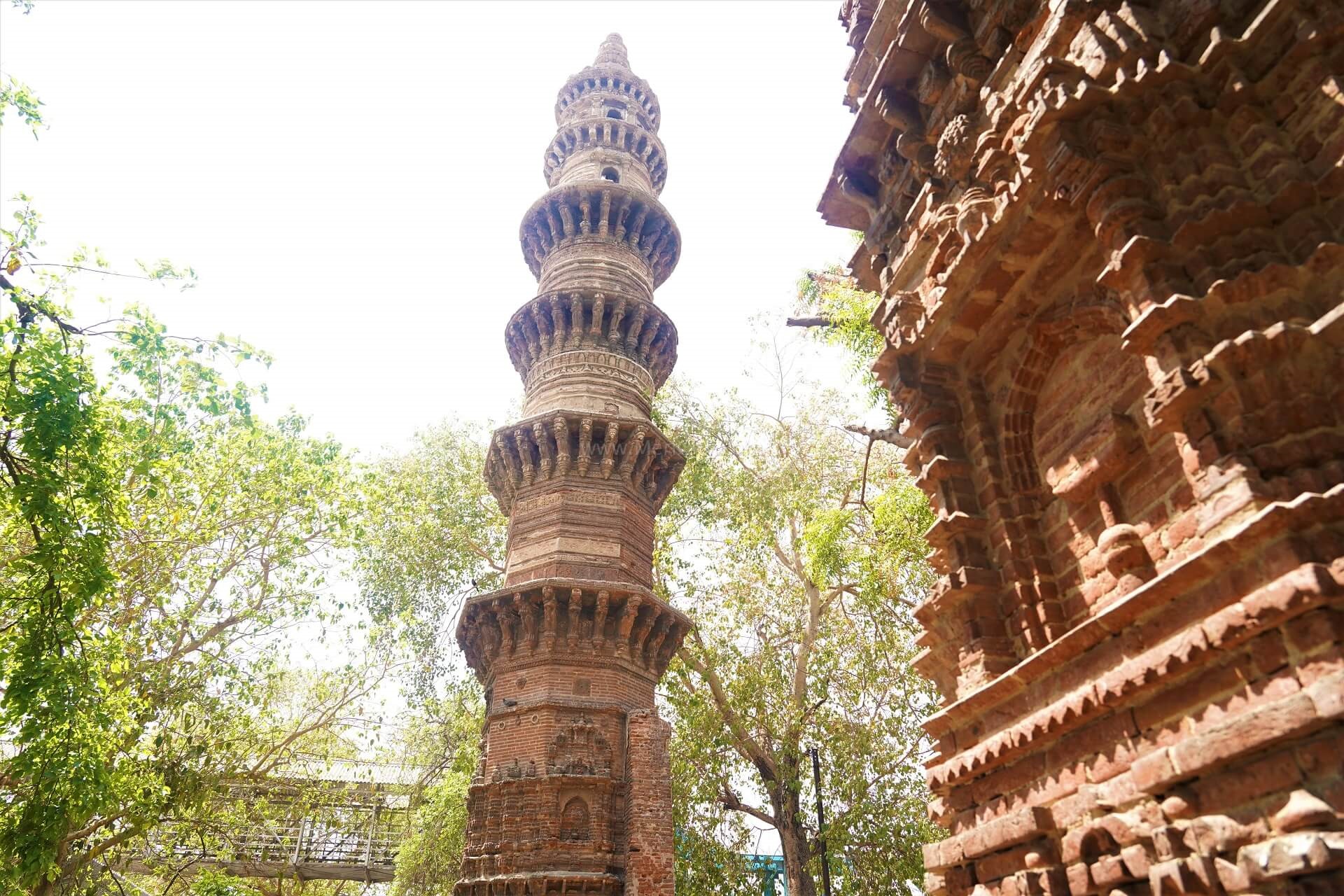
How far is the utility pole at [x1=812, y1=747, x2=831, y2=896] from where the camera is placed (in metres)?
17.3

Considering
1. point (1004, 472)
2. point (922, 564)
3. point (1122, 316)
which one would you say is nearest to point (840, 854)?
point (922, 564)

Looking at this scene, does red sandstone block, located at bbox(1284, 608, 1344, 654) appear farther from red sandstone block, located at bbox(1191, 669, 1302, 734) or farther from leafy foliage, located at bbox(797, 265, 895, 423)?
leafy foliage, located at bbox(797, 265, 895, 423)

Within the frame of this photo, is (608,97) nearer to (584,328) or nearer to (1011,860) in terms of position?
(584,328)

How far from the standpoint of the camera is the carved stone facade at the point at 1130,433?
346 cm

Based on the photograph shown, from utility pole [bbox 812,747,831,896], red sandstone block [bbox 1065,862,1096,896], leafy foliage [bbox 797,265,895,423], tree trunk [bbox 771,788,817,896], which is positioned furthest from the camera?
tree trunk [bbox 771,788,817,896]

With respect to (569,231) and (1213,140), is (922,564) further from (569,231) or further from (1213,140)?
(569,231)

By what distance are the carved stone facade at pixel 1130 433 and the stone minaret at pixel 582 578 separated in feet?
29.2

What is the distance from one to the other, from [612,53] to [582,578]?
2062cm

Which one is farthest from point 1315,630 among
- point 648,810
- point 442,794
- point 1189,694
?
point 442,794

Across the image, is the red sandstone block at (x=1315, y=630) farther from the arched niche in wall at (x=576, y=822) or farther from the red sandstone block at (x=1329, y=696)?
the arched niche in wall at (x=576, y=822)

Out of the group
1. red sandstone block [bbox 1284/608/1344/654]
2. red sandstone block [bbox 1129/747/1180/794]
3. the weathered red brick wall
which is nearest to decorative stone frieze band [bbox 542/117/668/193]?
the weathered red brick wall

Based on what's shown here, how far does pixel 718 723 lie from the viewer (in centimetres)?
2016

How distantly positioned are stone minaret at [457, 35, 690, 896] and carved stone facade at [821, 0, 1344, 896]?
890cm

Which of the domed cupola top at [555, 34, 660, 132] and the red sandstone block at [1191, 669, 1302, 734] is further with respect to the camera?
the domed cupola top at [555, 34, 660, 132]
